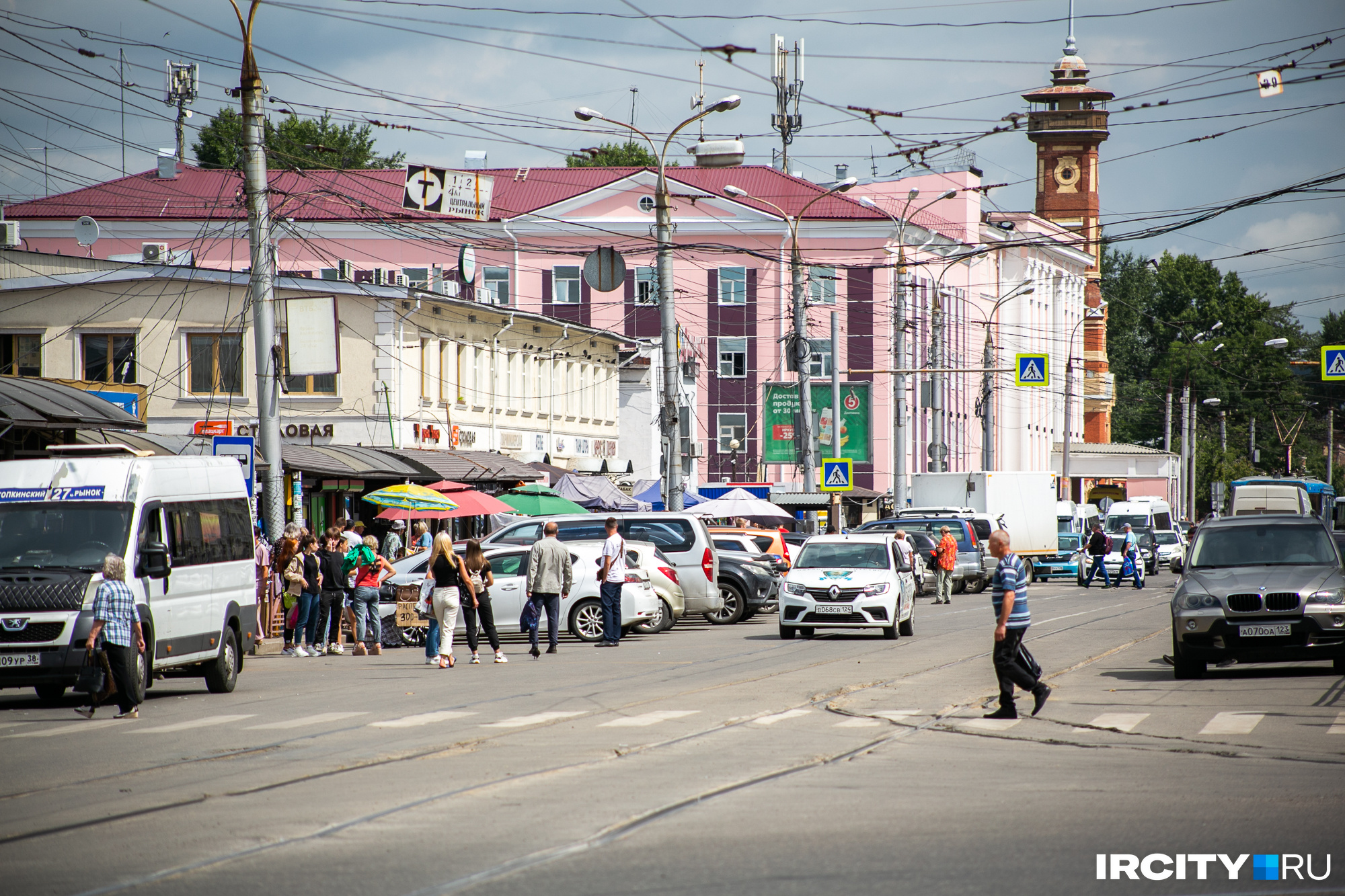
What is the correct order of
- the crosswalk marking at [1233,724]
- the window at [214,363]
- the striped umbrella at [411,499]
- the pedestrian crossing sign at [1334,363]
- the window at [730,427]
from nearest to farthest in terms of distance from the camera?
the crosswalk marking at [1233,724], the striped umbrella at [411,499], the pedestrian crossing sign at [1334,363], the window at [214,363], the window at [730,427]

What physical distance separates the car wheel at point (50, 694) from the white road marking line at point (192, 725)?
2993mm

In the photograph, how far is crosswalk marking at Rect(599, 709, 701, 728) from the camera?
1374 centimetres

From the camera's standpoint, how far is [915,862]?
7543 mm

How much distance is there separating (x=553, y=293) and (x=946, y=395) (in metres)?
21.7

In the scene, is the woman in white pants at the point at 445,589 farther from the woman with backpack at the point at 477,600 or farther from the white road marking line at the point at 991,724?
the white road marking line at the point at 991,724

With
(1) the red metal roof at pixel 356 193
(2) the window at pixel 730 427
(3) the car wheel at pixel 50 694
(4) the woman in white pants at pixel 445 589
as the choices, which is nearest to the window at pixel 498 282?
(1) the red metal roof at pixel 356 193

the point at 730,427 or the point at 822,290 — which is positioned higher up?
the point at 822,290

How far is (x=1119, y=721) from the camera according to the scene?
1391cm

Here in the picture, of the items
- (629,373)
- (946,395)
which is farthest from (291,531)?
(946,395)

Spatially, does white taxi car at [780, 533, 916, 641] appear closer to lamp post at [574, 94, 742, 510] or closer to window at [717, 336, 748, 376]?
lamp post at [574, 94, 742, 510]

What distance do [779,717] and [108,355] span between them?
106 ft

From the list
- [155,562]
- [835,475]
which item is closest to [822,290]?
[835,475]

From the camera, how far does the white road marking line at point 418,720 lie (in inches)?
550

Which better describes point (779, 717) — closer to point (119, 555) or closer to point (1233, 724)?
point (1233, 724)
